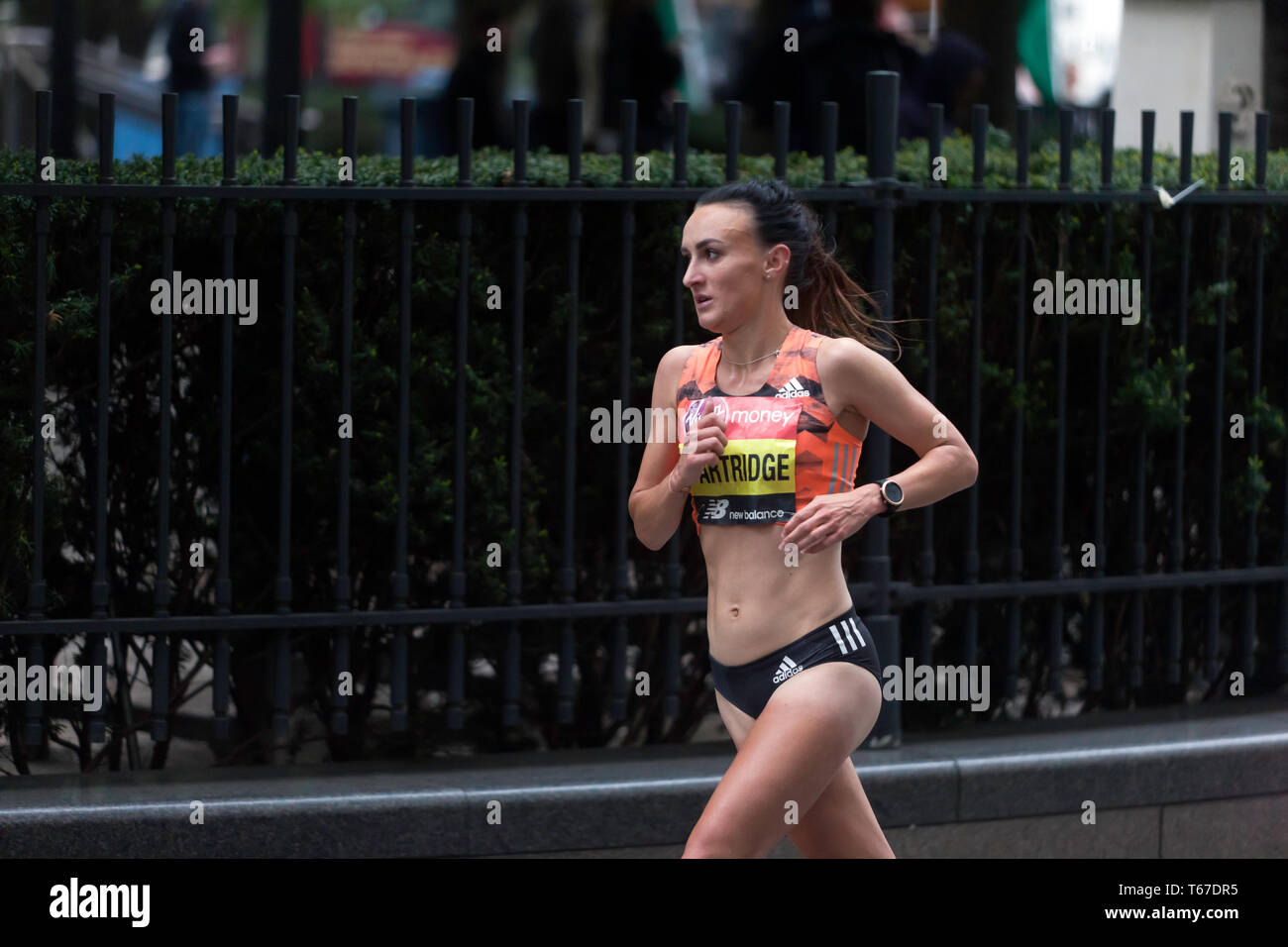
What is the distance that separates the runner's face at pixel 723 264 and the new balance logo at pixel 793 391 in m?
0.18

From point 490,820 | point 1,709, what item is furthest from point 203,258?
point 490,820

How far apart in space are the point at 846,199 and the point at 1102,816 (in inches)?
80.8

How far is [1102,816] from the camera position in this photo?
568 centimetres

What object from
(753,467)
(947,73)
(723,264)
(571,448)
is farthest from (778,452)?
(947,73)

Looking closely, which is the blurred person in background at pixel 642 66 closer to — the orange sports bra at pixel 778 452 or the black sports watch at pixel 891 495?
the orange sports bra at pixel 778 452

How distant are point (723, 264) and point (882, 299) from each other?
1773 mm

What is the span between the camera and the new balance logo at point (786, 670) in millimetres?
3865

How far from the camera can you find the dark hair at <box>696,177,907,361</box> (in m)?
3.98

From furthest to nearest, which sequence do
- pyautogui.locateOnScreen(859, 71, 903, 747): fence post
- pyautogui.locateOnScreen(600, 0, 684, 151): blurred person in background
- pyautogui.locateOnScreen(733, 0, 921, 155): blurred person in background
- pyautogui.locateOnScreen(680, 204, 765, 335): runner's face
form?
1. pyautogui.locateOnScreen(600, 0, 684, 151): blurred person in background
2. pyautogui.locateOnScreen(733, 0, 921, 155): blurred person in background
3. pyautogui.locateOnScreen(859, 71, 903, 747): fence post
4. pyautogui.locateOnScreen(680, 204, 765, 335): runner's face

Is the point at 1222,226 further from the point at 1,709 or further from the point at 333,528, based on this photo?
the point at 1,709

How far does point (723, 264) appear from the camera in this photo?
3.94m

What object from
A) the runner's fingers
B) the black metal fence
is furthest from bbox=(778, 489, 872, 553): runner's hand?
the black metal fence

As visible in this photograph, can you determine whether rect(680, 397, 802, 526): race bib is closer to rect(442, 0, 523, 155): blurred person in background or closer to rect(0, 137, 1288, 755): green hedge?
rect(0, 137, 1288, 755): green hedge

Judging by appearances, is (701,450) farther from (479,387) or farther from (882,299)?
(882,299)
